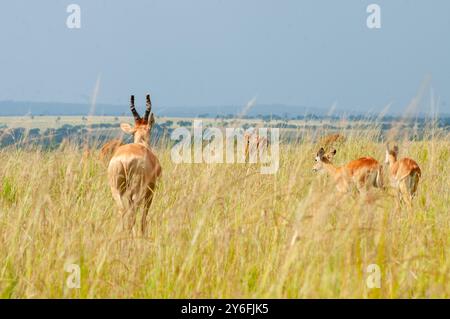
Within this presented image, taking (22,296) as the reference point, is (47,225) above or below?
above

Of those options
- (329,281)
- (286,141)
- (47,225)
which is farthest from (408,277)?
(286,141)

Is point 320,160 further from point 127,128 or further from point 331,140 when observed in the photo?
point 127,128

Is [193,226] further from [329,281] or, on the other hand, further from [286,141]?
[286,141]

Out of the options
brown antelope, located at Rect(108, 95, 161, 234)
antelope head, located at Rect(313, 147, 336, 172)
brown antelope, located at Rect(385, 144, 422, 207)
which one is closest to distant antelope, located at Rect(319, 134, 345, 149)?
antelope head, located at Rect(313, 147, 336, 172)

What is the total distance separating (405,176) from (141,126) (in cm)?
314

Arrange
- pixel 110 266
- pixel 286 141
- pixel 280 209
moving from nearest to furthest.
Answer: pixel 110 266 → pixel 280 209 → pixel 286 141

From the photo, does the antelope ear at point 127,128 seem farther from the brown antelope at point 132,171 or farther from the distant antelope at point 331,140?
the distant antelope at point 331,140

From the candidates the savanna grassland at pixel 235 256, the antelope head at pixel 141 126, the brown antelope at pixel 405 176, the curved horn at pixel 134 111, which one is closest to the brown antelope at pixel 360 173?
the brown antelope at pixel 405 176

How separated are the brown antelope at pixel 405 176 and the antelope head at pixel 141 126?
2637mm

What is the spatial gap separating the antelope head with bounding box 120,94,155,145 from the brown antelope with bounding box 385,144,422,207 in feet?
8.65

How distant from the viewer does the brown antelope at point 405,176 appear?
26.5ft

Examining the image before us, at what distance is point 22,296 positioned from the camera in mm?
4102

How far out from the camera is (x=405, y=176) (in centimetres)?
841
